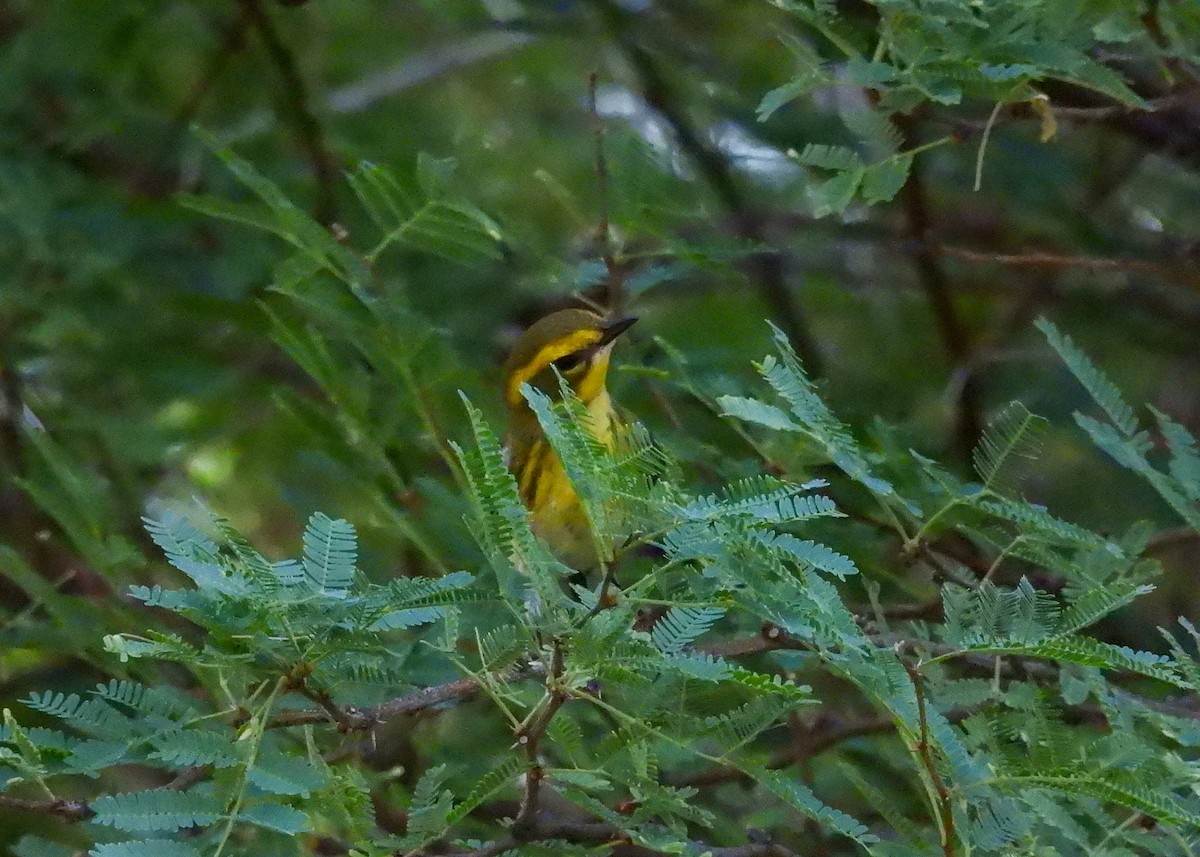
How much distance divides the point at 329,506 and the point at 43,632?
1.08 meters

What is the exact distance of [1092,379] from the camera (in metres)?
2.27

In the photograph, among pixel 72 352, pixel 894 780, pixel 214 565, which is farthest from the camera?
pixel 72 352

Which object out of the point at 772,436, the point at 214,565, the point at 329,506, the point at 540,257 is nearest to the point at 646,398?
the point at 540,257

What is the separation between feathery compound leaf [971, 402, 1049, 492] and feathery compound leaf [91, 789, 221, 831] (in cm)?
102

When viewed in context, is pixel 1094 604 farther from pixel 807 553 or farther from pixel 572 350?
pixel 572 350

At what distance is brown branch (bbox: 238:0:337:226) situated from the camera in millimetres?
3645

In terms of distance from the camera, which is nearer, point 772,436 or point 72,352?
point 772,436

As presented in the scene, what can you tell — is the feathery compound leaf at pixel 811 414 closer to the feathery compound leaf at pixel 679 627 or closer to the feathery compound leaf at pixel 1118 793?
the feathery compound leaf at pixel 679 627

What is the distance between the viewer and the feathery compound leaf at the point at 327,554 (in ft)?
5.34

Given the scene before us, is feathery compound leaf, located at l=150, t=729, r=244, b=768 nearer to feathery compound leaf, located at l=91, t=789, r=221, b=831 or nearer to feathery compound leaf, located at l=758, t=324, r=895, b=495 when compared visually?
feathery compound leaf, located at l=91, t=789, r=221, b=831

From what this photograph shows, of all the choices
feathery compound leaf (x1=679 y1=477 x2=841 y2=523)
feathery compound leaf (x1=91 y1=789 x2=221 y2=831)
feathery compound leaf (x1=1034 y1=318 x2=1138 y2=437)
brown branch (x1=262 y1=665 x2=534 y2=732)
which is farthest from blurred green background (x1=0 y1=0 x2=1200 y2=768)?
feathery compound leaf (x1=679 y1=477 x2=841 y2=523)

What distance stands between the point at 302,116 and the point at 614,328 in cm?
103

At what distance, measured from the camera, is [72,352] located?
12.5 ft

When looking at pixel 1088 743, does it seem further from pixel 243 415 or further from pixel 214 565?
pixel 243 415
